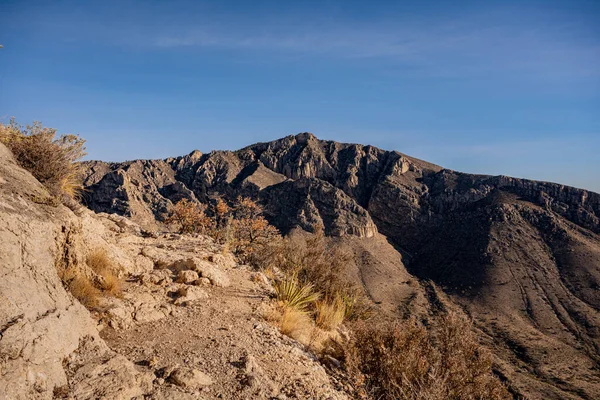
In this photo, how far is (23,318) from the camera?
3547mm

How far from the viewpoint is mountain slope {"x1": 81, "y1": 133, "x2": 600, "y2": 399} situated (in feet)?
139

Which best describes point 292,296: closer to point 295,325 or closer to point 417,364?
point 295,325

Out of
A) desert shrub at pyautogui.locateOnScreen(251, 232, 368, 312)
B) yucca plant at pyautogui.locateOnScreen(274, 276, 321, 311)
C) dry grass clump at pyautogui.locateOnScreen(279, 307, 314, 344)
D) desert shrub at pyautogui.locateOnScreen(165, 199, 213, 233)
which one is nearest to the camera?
dry grass clump at pyautogui.locateOnScreen(279, 307, 314, 344)

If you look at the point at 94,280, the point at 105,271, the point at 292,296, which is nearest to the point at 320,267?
the point at 292,296

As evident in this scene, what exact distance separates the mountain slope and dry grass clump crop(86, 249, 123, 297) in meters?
23.2

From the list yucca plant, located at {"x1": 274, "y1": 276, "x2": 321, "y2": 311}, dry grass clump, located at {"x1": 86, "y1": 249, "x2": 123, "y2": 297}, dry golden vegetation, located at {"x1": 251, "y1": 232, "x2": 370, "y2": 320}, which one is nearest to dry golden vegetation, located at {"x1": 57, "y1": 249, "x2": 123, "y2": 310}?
dry grass clump, located at {"x1": 86, "y1": 249, "x2": 123, "y2": 297}

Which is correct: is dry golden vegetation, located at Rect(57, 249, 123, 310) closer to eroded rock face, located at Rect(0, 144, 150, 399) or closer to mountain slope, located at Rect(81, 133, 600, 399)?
eroded rock face, located at Rect(0, 144, 150, 399)

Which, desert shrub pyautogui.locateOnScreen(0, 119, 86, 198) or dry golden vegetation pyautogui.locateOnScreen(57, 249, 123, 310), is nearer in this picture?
dry golden vegetation pyautogui.locateOnScreen(57, 249, 123, 310)

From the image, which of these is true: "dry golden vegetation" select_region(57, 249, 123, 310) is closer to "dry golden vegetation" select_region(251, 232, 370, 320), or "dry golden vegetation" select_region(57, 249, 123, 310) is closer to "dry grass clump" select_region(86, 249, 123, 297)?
"dry grass clump" select_region(86, 249, 123, 297)

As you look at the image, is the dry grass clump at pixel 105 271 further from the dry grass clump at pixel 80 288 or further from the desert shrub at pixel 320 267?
the desert shrub at pixel 320 267

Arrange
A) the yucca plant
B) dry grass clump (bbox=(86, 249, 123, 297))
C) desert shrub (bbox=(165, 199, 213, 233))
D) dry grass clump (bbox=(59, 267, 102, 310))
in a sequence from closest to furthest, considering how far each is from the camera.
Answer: dry grass clump (bbox=(59, 267, 102, 310))
dry grass clump (bbox=(86, 249, 123, 297))
the yucca plant
desert shrub (bbox=(165, 199, 213, 233))

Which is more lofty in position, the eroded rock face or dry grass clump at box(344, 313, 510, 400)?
the eroded rock face

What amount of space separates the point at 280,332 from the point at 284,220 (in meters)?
77.7

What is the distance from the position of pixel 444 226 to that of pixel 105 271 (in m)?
87.7
